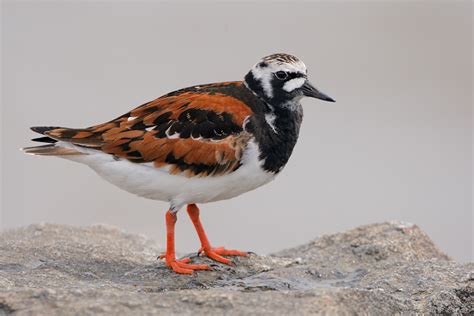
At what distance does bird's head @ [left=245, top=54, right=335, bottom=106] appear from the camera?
22.5 ft

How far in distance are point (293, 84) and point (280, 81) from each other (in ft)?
0.33

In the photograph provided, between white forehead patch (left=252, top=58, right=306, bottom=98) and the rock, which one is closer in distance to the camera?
the rock

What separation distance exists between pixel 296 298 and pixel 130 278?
158cm

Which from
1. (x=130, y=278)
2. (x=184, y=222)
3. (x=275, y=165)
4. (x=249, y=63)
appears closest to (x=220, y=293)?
(x=130, y=278)

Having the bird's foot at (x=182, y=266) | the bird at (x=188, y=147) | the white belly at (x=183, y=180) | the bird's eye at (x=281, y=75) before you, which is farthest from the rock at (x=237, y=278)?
A: the bird's eye at (x=281, y=75)

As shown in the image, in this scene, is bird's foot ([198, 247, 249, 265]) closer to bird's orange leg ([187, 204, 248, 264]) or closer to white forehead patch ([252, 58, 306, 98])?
bird's orange leg ([187, 204, 248, 264])

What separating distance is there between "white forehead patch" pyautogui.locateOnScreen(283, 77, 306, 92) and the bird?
0.16 m

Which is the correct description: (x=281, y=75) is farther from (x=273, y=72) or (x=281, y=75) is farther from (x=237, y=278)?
(x=237, y=278)

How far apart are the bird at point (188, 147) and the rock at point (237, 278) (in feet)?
1.40

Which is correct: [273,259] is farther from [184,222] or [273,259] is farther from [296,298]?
[184,222]

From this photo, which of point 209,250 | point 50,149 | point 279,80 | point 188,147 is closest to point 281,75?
point 279,80

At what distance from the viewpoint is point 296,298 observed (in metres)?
5.05

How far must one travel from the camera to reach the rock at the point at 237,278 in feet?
16.3

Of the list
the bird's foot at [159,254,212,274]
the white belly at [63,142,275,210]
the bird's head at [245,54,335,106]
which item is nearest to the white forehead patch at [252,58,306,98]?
the bird's head at [245,54,335,106]
